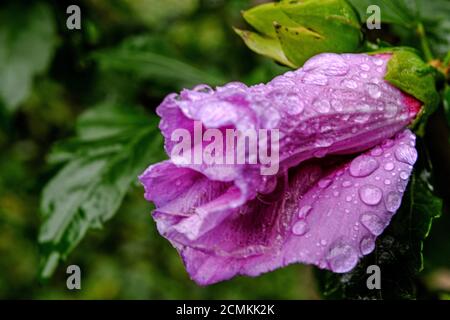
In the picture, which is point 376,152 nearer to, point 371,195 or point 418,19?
point 371,195

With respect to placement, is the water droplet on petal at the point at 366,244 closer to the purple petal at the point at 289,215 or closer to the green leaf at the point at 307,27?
the purple petal at the point at 289,215

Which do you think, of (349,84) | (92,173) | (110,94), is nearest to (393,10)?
(349,84)

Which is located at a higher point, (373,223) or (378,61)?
(378,61)

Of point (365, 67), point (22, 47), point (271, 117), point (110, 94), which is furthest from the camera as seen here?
point (110, 94)

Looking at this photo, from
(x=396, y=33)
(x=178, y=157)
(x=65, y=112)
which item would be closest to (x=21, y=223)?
(x=65, y=112)

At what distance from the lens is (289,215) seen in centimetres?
61

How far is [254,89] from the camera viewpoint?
0.59 metres

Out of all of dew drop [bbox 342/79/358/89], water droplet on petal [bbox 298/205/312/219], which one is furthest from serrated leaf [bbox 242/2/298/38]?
water droplet on petal [bbox 298/205/312/219]

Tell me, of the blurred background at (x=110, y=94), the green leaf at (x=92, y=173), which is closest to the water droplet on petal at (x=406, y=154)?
the blurred background at (x=110, y=94)

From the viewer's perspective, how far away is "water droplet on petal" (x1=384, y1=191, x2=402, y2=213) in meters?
0.58

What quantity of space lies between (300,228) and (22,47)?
935 millimetres

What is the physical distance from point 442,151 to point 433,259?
0.25 metres

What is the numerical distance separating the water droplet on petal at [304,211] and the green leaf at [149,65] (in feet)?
2.35

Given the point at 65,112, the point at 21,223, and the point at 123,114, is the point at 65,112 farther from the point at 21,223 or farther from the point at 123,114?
the point at 123,114
